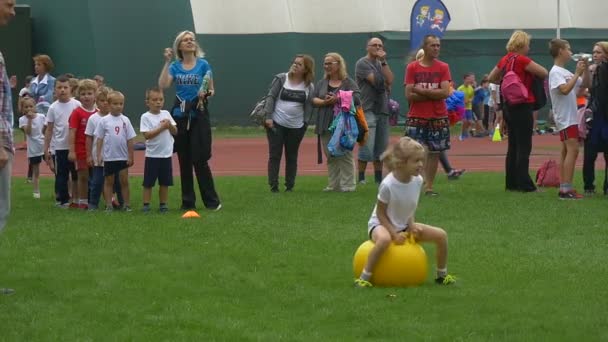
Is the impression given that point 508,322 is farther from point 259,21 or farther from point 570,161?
point 259,21

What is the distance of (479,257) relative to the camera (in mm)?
10727

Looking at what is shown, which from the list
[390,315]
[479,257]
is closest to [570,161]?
[479,257]

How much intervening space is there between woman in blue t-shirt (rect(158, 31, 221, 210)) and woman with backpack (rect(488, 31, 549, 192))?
14.0 ft

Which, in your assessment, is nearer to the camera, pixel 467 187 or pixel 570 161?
pixel 570 161

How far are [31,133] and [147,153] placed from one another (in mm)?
3217

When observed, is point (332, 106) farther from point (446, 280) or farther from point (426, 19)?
point (426, 19)

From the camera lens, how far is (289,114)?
17172mm

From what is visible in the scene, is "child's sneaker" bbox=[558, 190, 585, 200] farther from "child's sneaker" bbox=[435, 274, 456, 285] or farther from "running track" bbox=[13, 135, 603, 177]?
"child's sneaker" bbox=[435, 274, 456, 285]

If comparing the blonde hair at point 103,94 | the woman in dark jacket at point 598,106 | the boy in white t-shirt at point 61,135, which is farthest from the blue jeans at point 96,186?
the woman in dark jacket at point 598,106

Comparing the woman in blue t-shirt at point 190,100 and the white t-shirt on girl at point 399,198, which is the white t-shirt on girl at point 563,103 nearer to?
the woman in blue t-shirt at point 190,100

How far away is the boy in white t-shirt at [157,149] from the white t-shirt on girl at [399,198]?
560 centimetres

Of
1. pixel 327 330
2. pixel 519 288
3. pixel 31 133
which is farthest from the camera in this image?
pixel 31 133

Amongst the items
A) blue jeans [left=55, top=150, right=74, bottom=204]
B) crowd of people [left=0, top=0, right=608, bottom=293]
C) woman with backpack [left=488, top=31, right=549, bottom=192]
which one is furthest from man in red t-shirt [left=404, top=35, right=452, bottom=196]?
blue jeans [left=55, top=150, right=74, bottom=204]

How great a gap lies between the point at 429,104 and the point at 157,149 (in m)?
3.67
